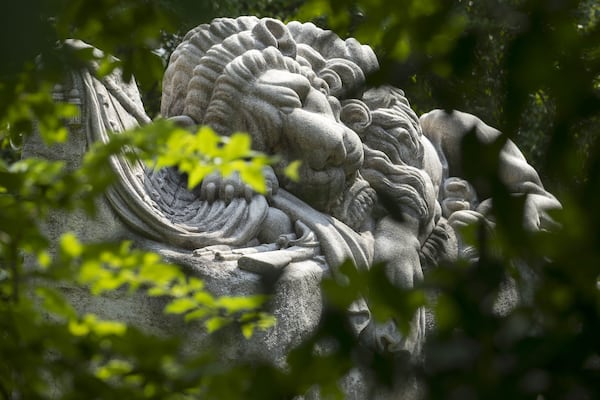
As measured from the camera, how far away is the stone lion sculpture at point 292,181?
5.57m

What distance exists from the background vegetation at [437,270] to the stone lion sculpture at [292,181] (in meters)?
2.66

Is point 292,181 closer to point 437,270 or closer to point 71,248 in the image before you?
point 71,248

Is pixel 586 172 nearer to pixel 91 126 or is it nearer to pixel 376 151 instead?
pixel 91 126

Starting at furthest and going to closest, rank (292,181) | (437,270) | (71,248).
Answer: (292,181), (71,248), (437,270)

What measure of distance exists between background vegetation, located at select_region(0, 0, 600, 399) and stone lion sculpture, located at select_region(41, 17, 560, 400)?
8.72 feet

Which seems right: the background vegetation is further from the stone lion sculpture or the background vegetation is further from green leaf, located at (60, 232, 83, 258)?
the stone lion sculpture

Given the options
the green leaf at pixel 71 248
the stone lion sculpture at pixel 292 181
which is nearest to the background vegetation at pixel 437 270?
the green leaf at pixel 71 248

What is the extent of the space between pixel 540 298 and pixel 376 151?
426 centimetres

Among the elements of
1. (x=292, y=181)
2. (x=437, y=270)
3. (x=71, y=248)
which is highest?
(x=437, y=270)

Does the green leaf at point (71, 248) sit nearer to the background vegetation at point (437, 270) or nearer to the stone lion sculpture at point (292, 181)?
the background vegetation at point (437, 270)

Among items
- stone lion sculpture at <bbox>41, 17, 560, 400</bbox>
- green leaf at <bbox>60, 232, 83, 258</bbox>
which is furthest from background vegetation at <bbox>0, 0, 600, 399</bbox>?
stone lion sculpture at <bbox>41, 17, 560, 400</bbox>

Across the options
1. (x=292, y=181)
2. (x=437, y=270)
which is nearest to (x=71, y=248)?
(x=437, y=270)

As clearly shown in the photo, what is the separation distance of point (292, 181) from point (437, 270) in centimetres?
381

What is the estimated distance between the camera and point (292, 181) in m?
6.14
